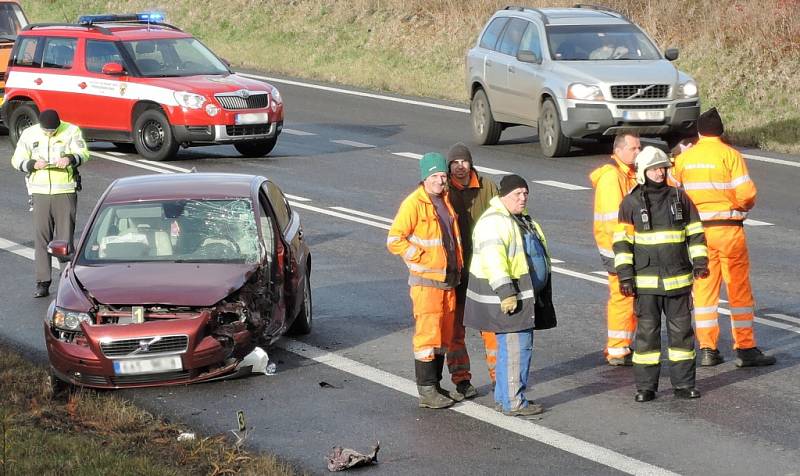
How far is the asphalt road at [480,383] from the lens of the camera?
9.10 m

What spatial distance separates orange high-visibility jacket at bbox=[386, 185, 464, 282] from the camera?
32.9ft

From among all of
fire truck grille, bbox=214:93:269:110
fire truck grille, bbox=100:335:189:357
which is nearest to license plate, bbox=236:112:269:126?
fire truck grille, bbox=214:93:269:110

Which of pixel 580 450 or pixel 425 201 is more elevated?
pixel 425 201

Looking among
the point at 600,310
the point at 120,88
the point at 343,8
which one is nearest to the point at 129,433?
the point at 600,310

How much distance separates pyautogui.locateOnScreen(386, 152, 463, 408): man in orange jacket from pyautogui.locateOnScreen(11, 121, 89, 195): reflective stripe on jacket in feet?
16.7

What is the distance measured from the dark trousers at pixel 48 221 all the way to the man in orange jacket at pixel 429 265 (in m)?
5.19

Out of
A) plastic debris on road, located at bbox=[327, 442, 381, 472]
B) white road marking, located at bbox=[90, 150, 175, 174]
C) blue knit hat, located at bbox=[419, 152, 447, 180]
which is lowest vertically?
white road marking, located at bbox=[90, 150, 175, 174]

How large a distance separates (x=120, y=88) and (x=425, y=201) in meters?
13.7

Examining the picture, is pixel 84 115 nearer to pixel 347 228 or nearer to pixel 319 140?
pixel 319 140

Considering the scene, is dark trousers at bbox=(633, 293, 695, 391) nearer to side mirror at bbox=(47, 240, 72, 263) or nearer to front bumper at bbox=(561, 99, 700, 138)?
side mirror at bbox=(47, 240, 72, 263)

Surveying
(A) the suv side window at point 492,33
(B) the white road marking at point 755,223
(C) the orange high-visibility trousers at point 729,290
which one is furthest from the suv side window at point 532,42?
(C) the orange high-visibility trousers at point 729,290

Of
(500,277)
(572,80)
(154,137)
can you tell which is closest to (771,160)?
(572,80)

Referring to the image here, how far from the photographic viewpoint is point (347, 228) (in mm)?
17359

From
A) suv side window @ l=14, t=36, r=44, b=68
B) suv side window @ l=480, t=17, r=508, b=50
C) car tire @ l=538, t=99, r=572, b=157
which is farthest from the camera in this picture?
suv side window @ l=480, t=17, r=508, b=50
